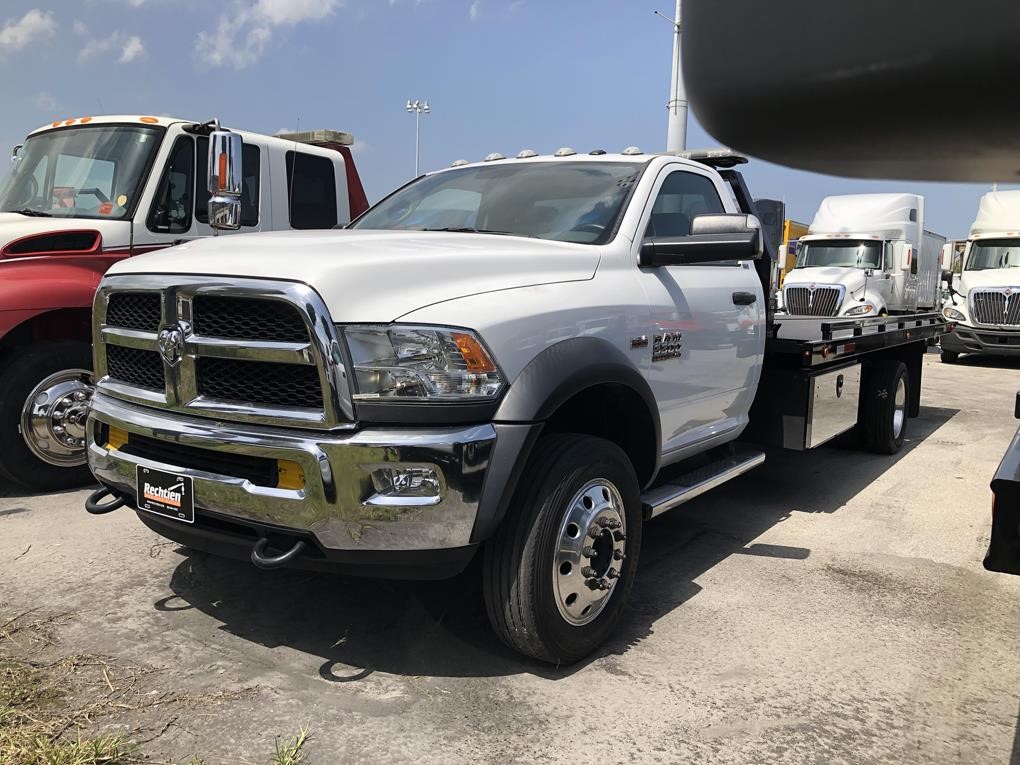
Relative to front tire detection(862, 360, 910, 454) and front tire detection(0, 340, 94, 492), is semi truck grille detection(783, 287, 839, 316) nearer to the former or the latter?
front tire detection(862, 360, 910, 454)

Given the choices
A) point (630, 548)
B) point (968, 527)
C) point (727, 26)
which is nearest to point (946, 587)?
point (968, 527)

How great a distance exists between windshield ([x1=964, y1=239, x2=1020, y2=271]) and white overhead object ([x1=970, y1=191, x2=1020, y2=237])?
0.28 m

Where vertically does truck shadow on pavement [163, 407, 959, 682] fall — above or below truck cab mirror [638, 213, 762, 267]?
below

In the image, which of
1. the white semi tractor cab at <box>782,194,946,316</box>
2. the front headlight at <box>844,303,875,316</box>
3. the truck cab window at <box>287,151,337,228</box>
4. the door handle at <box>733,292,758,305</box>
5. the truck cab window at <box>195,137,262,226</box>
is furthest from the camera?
the white semi tractor cab at <box>782,194,946,316</box>

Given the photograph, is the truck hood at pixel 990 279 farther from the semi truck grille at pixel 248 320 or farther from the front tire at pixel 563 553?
the semi truck grille at pixel 248 320

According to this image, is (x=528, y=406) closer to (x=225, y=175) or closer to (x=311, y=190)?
(x=225, y=175)

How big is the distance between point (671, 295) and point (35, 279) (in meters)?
3.71

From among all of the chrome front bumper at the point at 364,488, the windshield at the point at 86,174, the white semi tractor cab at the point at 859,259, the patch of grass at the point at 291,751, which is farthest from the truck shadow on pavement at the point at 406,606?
the white semi tractor cab at the point at 859,259

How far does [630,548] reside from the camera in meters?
3.46

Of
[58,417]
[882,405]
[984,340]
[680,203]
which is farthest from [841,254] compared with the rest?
[58,417]

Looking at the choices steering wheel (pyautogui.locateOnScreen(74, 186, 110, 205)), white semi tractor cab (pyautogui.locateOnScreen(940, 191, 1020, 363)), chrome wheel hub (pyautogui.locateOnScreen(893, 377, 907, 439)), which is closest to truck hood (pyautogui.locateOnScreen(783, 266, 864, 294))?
Result: white semi tractor cab (pyautogui.locateOnScreen(940, 191, 1020, 363))

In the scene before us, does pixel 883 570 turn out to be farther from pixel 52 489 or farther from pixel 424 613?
pixel 52 489

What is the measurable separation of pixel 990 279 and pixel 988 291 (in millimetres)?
421

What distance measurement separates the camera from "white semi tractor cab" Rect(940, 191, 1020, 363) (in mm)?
15289
